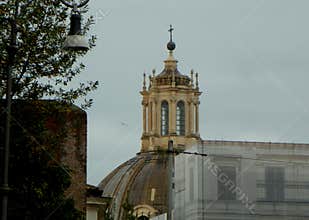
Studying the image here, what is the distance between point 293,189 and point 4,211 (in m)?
22.3

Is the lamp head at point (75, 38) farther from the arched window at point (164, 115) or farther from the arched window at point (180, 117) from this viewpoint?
the arched window at point (164, 115)

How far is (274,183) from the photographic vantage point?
36.3 meters

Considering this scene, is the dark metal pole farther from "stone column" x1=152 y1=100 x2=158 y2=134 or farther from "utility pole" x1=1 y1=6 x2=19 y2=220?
"stone column" x1=152 y1=100 x2=158 y2=134

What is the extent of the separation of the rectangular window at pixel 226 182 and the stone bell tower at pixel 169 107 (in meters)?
57.8

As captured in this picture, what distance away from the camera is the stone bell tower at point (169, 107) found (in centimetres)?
9575

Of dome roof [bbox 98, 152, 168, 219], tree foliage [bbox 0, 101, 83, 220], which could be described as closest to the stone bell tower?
dome roof [bbox 98, 152, 168, 219]

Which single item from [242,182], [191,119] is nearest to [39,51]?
[242,182]

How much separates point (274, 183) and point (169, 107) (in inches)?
2430

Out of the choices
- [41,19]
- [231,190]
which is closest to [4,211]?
[41,19]

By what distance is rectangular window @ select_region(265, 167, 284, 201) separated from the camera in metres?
36.0

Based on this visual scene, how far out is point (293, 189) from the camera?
36.1 m

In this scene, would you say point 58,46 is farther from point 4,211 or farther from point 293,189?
point 293,189

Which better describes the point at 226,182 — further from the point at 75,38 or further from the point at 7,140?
the point at 7,140

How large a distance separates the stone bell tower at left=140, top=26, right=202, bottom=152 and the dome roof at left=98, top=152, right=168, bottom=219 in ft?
11.3
